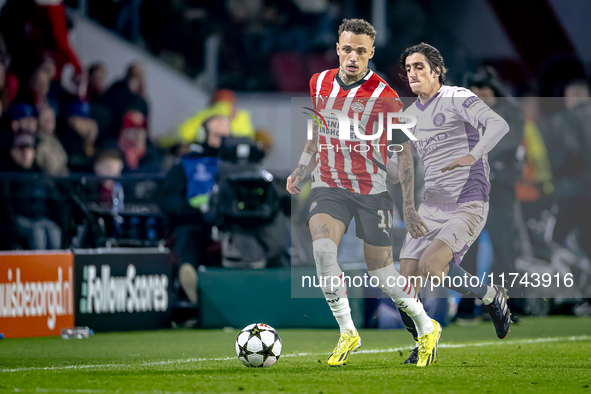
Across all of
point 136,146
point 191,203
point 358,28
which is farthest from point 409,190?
point 136,146

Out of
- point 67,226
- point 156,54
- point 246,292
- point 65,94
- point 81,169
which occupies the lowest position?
point 246,292

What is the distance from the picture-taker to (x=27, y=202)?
29.3ft

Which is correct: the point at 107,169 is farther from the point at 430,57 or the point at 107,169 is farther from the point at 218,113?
the point at 430,57

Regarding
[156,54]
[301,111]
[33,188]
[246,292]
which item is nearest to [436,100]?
[301,111]

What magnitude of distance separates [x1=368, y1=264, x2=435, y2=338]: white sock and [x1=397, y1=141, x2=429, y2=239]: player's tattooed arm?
539 millimetres

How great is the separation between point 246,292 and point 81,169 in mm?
2754

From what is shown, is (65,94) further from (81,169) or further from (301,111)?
(301,111)

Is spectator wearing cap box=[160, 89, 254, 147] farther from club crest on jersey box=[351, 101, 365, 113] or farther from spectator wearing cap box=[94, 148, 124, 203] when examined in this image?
club crest on jersey box=[351, 101, 365, 113]

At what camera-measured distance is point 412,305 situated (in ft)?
19.4

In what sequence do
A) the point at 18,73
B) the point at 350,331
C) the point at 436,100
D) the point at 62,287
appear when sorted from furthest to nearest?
the point at 18,73
the point at 62,287
the point at 436,100
the point at 350,331

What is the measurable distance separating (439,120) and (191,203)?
12.5 ft

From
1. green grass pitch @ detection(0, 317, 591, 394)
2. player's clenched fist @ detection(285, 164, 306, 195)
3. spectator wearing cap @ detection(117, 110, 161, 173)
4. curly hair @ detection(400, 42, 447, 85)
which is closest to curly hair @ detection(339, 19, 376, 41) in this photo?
curly hair @ detection(400, 42, 447, 85)

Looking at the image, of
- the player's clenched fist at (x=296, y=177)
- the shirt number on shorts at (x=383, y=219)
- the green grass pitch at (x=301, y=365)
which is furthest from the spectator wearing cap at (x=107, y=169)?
the shirt number on shorts at (x=383, y=219)

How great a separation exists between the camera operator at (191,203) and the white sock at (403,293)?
12.0 feet
